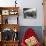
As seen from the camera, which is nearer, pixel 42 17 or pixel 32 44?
pixel 32 44

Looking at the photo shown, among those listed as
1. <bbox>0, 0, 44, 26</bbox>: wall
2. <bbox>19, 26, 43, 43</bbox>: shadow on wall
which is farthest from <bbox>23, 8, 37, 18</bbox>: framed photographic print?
<bbox>19, 26, 43, 43</bbox>: shadow on wall

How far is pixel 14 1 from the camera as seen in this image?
5.11 m

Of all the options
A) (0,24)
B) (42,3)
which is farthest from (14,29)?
(42,3)

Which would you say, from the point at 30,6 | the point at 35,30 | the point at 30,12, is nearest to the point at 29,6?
the point at 30,6

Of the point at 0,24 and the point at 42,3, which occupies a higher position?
the point at 42,3

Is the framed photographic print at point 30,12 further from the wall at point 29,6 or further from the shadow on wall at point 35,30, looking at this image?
the shadow on wall at point 35,30

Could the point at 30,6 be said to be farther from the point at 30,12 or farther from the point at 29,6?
the point at 30,12

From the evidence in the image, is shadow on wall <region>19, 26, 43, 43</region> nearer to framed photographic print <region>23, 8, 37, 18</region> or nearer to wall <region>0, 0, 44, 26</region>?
wall <region>0, 0, 44, 26</region>

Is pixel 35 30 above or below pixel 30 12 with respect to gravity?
below

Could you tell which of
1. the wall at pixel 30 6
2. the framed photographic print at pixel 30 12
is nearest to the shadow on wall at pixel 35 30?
the wall at pixel 30 6

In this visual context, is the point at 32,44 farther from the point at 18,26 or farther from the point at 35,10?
the point at 35,10

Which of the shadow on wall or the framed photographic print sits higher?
the framed photographic print

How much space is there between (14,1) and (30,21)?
831 mm

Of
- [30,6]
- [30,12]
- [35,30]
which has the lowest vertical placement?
[35,30]
